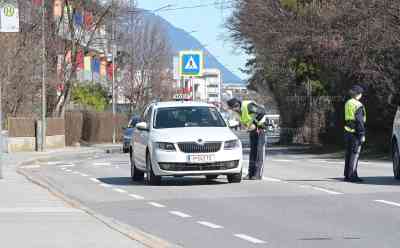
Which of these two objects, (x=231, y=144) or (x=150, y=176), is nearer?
(x=231, y=144)

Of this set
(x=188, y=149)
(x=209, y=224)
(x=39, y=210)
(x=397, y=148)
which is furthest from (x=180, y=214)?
(x=397, y=148)

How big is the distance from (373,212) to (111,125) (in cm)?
5257

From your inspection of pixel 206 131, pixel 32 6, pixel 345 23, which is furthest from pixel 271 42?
pixel 206 131

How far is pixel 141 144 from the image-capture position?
21.6 meters

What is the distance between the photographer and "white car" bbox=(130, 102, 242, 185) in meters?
20.0

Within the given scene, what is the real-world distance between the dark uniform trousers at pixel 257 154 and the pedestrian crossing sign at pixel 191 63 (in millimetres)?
22656

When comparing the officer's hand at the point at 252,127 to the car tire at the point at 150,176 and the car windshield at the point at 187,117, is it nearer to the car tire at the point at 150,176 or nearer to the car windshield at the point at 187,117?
the car windshield at the point at 187,117

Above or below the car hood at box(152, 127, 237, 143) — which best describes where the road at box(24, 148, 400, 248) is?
below

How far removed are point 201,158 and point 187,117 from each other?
5.99ft

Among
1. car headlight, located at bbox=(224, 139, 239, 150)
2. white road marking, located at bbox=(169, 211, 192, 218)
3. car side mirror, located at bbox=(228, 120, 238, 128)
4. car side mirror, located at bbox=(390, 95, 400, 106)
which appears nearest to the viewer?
white road marking, located at bbox=(169, 211, 192, 218)

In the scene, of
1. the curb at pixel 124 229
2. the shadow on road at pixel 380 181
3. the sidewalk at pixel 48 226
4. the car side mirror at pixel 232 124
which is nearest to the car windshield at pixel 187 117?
the car side mirror at pixel 232 124

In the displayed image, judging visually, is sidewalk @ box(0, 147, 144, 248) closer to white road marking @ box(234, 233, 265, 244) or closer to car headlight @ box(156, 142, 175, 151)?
white road marking @ box(234, 233, 265, 244)

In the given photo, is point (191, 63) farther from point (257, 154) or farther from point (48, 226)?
point (48, 226)

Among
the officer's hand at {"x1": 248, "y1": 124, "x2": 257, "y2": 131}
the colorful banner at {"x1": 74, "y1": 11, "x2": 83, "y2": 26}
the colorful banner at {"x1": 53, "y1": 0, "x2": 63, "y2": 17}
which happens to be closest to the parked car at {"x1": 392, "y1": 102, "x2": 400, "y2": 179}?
the officer's hand at {"x1": 248, "y1": 124, "x2": 257, "y2": 131}
